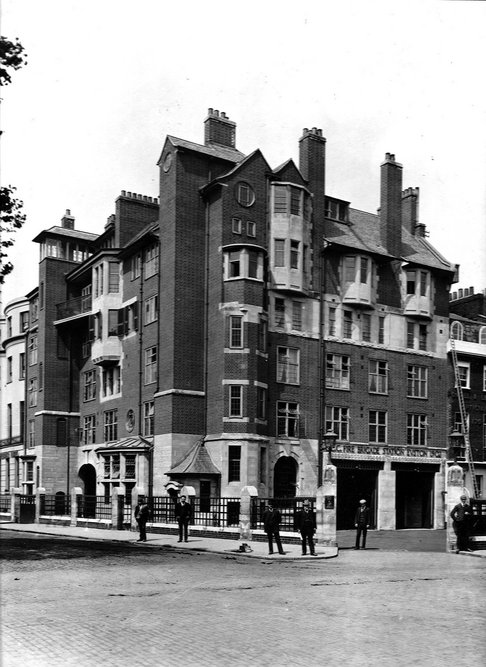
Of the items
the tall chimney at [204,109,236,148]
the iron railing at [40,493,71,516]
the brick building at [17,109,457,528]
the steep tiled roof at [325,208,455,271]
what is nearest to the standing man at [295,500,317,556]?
the brick building at [17,109,457,528]

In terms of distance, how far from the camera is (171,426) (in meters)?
44.3

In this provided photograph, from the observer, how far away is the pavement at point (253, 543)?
89.2ft

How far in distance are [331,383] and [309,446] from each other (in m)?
3.91

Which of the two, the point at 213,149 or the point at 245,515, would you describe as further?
the point at 213,149

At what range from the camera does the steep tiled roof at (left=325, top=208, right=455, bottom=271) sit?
50594 mm

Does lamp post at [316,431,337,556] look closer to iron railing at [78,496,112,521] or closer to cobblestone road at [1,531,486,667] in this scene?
cobblestone road at [1,531,486,667]

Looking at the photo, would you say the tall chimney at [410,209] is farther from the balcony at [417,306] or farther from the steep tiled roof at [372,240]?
the balcony at [417,306]

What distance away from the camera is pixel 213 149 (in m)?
48.5

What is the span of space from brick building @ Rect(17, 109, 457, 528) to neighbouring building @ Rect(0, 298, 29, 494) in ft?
39.7

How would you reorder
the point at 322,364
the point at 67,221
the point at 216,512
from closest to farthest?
the point at 216,512
the point at 322,364
the point at 67,221

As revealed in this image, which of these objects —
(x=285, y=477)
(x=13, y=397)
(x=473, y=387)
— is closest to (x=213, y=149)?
(x=285, y=477)

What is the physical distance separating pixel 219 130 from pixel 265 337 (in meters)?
13.4

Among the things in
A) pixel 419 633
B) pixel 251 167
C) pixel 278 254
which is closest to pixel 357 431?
pixel 278 254

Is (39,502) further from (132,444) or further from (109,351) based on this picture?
(109,351)
